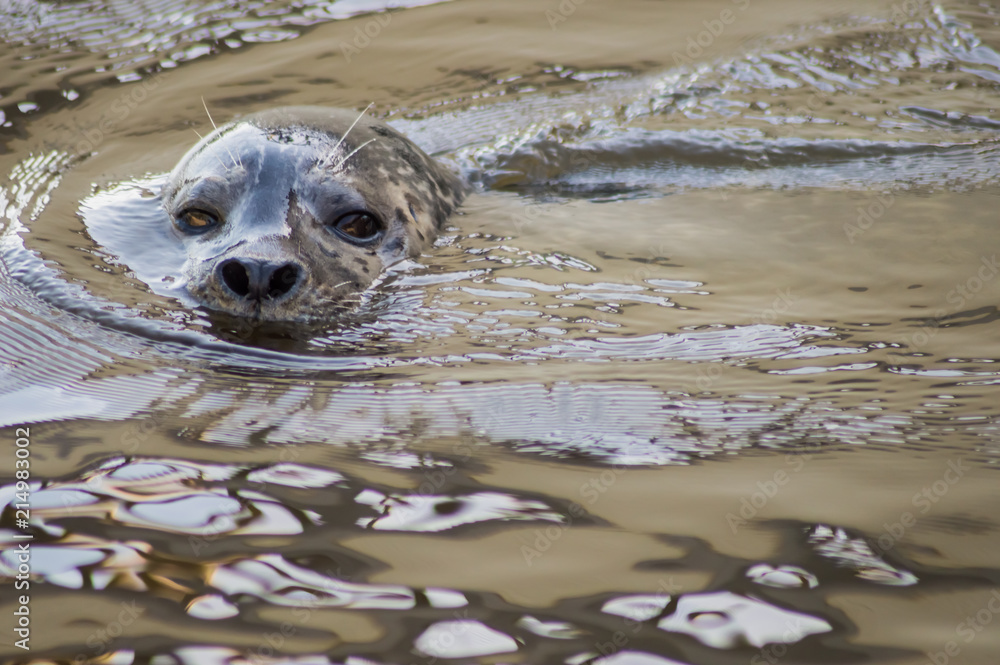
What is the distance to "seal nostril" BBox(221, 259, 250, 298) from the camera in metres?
3.19

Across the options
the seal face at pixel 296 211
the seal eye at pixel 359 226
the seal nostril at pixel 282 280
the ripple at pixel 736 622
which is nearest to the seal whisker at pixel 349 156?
the seal face at pixel 296 211

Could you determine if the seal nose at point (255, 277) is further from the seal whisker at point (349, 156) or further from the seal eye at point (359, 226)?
the seal whisker at point (349, 156)

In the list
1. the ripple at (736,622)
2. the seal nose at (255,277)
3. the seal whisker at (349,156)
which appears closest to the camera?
the ripple at (736,622)

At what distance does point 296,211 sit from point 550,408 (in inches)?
60.2

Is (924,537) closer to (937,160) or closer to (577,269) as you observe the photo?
(577,269)

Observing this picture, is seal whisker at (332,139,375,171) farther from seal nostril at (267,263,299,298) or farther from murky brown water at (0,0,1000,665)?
seal nostril at (267,263,299,298)

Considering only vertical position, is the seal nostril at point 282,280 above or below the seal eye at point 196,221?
below

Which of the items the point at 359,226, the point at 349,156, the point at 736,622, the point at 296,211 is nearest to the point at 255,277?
the point at 296,211

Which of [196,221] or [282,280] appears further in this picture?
[196,221]

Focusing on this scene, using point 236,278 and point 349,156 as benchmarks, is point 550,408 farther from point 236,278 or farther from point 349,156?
point 349,156

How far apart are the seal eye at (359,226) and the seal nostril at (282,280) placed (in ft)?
1.85

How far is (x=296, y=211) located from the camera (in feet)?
11.9

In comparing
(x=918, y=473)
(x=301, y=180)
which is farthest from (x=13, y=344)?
(x=918, y=473)

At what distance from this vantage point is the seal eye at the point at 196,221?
3762 millimetres
